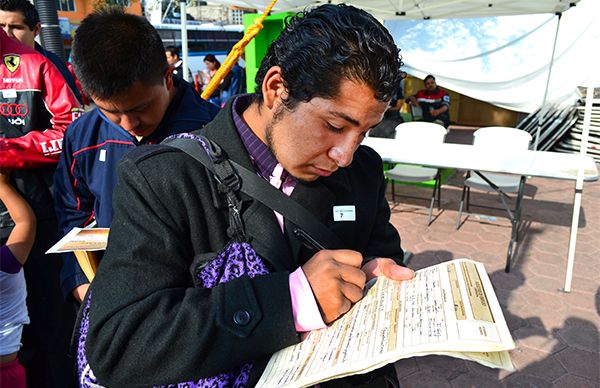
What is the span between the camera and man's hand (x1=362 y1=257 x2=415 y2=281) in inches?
41.8

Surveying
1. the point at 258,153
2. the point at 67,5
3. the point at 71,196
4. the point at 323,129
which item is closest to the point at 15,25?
the point at 71,196

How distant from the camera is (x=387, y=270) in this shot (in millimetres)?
1091

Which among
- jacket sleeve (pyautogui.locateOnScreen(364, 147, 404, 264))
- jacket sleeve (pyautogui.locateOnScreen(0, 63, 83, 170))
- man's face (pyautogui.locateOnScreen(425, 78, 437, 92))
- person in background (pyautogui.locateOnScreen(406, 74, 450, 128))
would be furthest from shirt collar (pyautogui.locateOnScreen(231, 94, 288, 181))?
man's face (pyautogui.locateOnScreen(425, 78, 437, 92))

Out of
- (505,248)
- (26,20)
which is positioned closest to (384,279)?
(26,20)

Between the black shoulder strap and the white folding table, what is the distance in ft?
11.4

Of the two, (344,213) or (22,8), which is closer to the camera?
(344,213)

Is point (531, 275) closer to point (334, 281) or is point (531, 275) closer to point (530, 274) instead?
point (530, 274)

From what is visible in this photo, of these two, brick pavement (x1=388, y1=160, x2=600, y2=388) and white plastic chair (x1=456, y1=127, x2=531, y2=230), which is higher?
white plastic chair (x1=456, y1=127, x2=531, y2=230)

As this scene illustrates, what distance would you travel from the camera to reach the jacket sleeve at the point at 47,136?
1.83m

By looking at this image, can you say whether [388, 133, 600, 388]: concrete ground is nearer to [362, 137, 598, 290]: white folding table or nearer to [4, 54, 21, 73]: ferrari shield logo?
[362, 137, 598, 290]: white folding table

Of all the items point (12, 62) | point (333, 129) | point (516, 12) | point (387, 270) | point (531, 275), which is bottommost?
point (531, 275)

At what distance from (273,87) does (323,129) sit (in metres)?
0.16

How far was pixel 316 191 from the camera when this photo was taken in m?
1.09

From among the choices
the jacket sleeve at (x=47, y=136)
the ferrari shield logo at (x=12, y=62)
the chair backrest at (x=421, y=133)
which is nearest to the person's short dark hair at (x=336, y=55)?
the jacket sleeve at (x=47, y=136)
